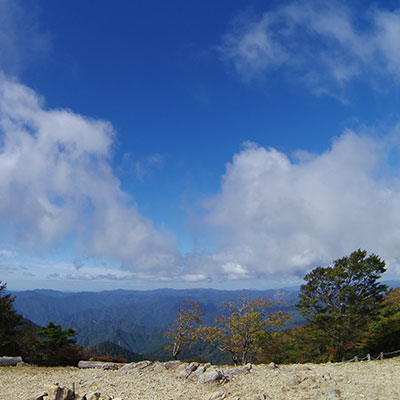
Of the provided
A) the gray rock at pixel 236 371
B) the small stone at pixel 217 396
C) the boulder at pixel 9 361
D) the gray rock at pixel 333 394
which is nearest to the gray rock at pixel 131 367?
the gray rock at pixel 236 371

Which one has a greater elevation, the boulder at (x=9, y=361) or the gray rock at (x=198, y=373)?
the gray rock at (x=198, y=373)

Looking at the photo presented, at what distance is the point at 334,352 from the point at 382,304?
248 inches

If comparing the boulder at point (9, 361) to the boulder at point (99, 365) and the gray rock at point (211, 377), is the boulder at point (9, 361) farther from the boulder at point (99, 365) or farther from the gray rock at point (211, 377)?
the gray rock at point (211, 377)

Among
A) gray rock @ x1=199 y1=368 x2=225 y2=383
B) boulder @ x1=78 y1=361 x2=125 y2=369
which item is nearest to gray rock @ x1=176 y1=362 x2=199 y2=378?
gray rock @ x1=199 y1=368 x2=225 y2=383

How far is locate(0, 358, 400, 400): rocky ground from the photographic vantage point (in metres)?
11.6

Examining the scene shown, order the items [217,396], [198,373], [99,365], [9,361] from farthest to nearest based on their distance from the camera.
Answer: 1. [99,365]
2. [9,361]
3. [198,373]
4. [217,396]

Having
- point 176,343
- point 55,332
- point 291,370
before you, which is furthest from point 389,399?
point 176,343

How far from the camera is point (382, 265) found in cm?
2450

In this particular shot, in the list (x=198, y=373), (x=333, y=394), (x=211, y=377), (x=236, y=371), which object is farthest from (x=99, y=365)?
(x=333, y=394)

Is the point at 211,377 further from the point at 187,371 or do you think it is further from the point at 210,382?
the point at 187,371

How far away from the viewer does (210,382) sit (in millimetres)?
14062

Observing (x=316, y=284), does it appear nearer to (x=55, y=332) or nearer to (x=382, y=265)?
(x=382, y=265)

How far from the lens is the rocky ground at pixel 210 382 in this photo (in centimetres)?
1159

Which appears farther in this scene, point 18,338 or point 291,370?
point 18,338
